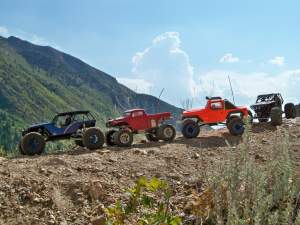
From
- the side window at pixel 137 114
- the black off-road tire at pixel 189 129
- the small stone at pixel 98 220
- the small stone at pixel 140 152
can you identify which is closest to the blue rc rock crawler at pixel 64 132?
the side window at pixel 137 114

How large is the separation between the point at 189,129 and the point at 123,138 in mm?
2587

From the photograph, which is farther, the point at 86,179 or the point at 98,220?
the point at 86,179

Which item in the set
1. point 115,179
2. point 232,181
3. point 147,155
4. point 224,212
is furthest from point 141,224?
point 147,155

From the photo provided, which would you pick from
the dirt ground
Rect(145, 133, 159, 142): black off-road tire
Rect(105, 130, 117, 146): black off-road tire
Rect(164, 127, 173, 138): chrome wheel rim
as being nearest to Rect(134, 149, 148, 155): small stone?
the dirt ground

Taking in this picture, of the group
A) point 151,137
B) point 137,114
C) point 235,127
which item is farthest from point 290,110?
point 137,114

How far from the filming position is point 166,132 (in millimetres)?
15836

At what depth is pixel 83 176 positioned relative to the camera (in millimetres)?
10156

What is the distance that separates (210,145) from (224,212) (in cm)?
899

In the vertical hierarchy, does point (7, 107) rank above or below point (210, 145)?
above

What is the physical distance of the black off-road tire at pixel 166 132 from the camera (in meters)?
15.8

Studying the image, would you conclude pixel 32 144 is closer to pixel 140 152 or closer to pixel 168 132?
pixel 140 152

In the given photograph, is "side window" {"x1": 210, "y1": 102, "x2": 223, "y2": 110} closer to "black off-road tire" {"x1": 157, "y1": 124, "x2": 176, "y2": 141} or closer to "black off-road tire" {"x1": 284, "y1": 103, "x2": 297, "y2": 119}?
"black off-road tire" {"x1": 157, "y1": 124, "x2": 176, "y2": 141}

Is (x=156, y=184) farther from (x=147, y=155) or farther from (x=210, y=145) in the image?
(x=210, y=145)

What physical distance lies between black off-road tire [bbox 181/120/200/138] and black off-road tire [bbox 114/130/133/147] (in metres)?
2.20
